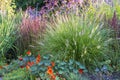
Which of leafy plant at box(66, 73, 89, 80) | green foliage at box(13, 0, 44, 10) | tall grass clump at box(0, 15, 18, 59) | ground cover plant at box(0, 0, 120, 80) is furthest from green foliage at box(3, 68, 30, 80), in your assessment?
green foliage at box(13, 0, 44, 10)

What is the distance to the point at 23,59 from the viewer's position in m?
5.48

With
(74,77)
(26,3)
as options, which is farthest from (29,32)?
(26,3)

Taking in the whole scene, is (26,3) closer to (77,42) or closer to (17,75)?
(77,42)

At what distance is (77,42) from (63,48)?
27cm

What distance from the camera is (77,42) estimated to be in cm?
544

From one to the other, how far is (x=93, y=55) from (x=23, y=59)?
4.11ft

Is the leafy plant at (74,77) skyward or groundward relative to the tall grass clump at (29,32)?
groundward

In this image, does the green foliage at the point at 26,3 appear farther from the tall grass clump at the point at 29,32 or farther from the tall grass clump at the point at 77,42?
the tall grass clump at the point at 77,42

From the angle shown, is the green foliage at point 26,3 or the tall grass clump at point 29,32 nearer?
the tall grass clump at point 29,32

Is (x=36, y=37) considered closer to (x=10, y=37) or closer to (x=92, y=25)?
(x=10, y=37)

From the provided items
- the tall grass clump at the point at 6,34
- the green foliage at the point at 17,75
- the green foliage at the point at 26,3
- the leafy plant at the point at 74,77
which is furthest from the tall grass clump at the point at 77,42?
the green foliage at the point at 26,3

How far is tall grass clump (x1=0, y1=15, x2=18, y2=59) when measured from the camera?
6.22 meters

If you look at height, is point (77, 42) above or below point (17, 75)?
above

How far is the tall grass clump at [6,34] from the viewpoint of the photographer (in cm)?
622
